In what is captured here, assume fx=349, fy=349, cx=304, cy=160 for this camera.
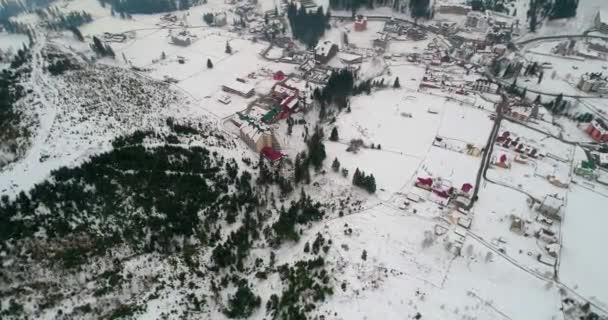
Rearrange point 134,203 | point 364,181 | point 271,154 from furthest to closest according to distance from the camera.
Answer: point 271,154
point 364,181
point 134,203

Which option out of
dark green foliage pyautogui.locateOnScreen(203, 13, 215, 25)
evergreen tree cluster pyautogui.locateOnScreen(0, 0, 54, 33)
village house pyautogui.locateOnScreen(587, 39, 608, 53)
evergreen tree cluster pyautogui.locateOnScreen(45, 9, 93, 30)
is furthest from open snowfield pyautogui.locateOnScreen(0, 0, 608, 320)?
evergreen tree cluster pyautogui.locateOnScreen(0, 0, 54, 33)

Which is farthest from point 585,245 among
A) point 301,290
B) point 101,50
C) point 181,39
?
point 101,50

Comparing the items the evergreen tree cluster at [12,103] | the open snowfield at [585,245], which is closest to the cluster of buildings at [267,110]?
the evergreen tree cluster at [12,103]

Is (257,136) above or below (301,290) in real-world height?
above

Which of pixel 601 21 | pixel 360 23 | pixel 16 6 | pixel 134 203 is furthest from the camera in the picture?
pixel 16 6

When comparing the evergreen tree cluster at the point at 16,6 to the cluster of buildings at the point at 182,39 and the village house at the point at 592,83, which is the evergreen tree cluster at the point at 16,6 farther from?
the village house at the point at 592,83

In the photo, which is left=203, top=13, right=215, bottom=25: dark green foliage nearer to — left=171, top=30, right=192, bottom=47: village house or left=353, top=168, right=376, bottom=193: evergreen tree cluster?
left=171, top=30, right=192, bottom=47: village house

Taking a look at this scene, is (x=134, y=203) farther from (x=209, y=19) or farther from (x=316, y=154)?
(x=209, y=19)
